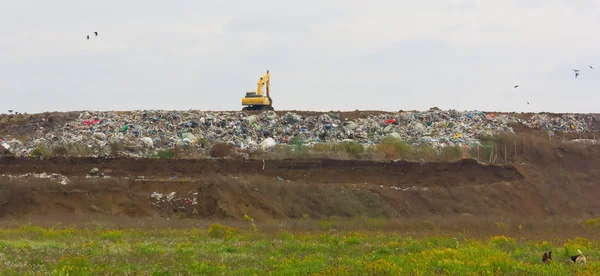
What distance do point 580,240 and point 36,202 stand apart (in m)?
16.9

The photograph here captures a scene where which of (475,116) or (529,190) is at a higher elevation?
(475,116)

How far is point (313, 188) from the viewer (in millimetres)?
24016

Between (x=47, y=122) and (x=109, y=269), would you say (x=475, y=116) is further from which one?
(x=109, y=269)

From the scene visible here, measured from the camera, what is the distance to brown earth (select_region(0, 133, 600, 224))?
22984mm

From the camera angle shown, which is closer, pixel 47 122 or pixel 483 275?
pixel 483 275

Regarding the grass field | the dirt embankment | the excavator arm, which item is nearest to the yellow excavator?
the excavator arm

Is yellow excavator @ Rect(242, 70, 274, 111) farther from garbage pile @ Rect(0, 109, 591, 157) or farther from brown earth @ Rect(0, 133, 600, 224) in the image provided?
brown earth @ Rect(0, 133, 600, 224)

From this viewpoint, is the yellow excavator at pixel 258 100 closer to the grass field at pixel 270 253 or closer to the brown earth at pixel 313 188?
the brown earth at pixel 313 188

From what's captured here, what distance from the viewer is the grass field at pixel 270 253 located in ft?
36.7

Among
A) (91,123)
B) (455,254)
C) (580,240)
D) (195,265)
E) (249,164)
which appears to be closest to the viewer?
(195,265)

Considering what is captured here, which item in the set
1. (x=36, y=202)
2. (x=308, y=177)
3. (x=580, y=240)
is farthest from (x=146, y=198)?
(x=580, y=240)

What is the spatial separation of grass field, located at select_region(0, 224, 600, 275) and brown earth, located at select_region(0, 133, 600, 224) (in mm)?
5831

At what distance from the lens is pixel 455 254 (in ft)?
40.7

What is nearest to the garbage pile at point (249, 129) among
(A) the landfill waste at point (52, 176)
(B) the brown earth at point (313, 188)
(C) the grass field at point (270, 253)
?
(B) the brown earth at point (313, 188)
